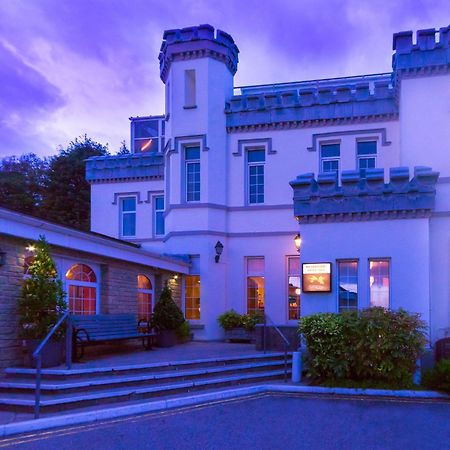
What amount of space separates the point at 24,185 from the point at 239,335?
25.8m

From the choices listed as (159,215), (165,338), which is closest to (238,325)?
(165,338)

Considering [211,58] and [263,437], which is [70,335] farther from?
[211,58]

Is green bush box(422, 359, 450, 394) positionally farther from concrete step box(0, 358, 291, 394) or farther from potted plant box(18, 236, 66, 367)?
potted plant box(18, 236, 66, 367)

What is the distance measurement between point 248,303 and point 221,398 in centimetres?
971

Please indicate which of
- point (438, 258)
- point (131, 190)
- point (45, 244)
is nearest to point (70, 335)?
point (45, 244)

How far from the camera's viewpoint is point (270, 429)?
345 inches

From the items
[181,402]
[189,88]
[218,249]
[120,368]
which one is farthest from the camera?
[189,88]

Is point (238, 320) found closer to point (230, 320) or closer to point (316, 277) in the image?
point (230, 320)

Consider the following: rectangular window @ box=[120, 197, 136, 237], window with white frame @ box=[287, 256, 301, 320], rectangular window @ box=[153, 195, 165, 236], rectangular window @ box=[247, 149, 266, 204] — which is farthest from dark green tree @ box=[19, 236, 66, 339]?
rectangular window @ box=[120, 197, 136, 237]

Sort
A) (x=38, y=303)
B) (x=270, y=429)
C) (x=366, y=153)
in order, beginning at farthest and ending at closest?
(x=366, y=153)
(x=38, y=303)
(x=270, y=429)

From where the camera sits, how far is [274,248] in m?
20.3

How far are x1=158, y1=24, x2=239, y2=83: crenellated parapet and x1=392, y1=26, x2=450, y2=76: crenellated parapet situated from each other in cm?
592

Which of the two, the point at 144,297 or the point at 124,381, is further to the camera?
the point at 144,297

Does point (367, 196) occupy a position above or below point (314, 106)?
below
